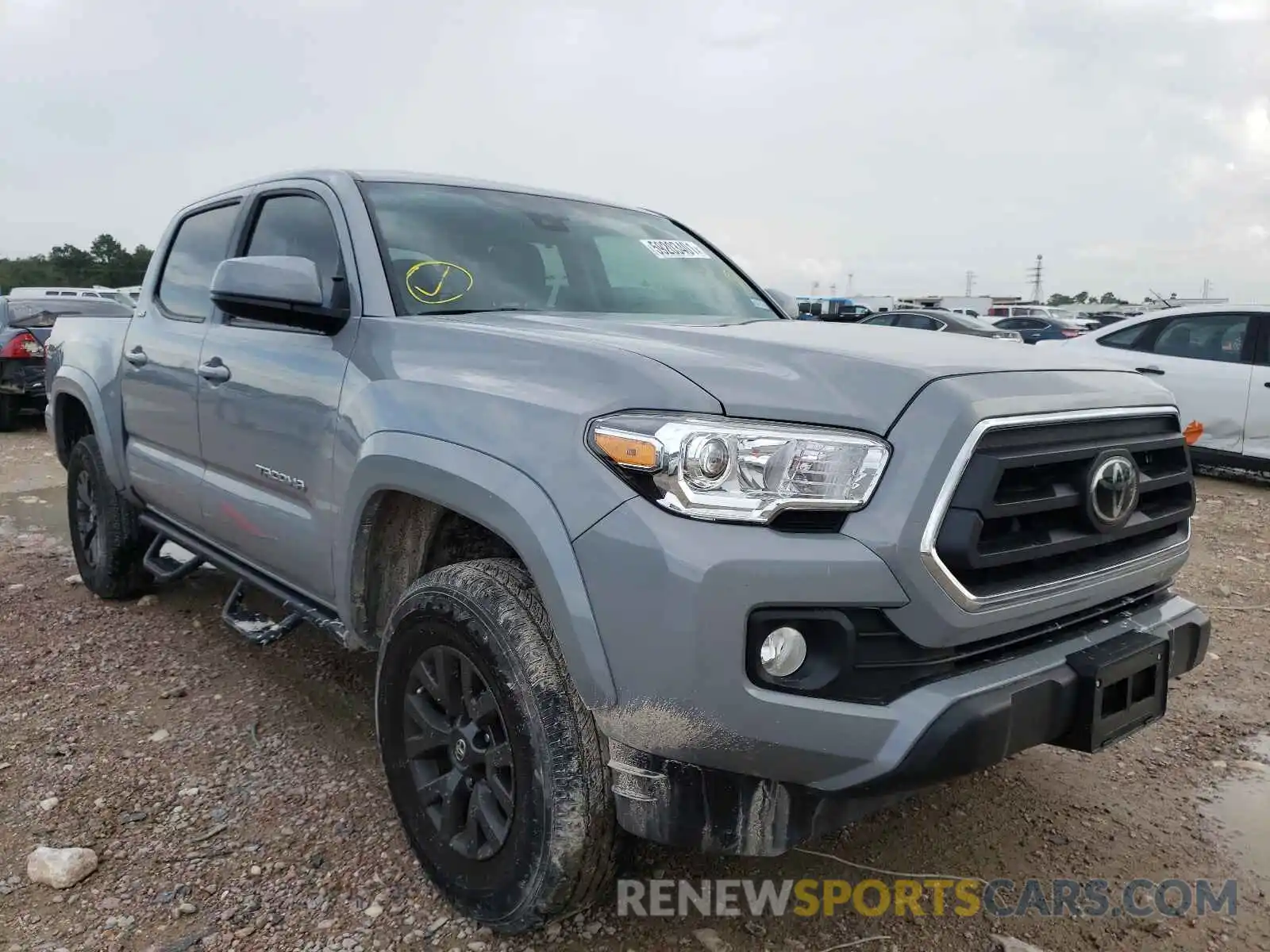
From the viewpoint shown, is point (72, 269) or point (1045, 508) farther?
point (72, 269)

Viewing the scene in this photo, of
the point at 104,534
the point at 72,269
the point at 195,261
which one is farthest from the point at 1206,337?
the point at 72,269

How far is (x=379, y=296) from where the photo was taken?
107 inches

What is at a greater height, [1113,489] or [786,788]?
[1113,489]

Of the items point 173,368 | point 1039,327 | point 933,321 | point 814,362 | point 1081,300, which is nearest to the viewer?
point 814,362

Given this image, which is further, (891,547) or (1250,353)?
(1250,353)

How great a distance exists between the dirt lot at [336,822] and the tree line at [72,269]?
170 feet

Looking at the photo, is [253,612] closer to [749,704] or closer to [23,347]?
[749,704]

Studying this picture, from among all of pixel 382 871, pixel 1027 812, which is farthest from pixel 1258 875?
pixel 382 871

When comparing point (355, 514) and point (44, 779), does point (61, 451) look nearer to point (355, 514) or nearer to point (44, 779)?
point (44, 779)

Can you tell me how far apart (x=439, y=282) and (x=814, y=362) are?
1.33 metres

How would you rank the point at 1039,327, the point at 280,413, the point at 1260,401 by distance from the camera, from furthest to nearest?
the point at 1039,327 → the point at 1260,401 → the point at 280,413

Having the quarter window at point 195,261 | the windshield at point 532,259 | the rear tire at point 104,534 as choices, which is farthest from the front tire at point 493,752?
the rear tire at point 104,534

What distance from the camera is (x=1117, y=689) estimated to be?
204 centimetres

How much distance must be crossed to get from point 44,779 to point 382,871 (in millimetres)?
1276
